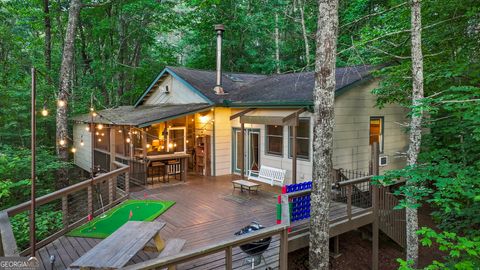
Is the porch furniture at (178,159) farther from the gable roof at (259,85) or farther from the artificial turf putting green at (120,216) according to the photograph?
the artificial turf putting green at (120,216)

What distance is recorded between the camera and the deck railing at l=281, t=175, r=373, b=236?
5.97m

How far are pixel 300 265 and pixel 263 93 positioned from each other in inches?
244

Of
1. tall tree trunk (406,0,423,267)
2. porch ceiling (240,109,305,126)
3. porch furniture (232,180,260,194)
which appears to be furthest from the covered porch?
tall tree trunk (406,0,423,267)

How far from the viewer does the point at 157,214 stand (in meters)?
7.24

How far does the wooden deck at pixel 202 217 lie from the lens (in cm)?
530

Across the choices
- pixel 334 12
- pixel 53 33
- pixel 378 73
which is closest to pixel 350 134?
pixel 378 73

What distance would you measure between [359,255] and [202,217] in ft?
13.6

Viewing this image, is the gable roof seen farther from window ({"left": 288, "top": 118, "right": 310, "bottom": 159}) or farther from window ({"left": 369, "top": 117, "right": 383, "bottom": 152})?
window ({"left": 369, "top": 117, "right": 383, "bottom": 152})

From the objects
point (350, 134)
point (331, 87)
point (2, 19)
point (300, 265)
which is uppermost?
point (2, 19)

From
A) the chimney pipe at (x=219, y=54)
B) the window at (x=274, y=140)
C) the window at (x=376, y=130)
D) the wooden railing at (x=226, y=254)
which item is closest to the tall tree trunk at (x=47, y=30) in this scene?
the chimney pipe at (x=219, y=54)

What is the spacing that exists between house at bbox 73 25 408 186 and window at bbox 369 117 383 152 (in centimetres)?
3

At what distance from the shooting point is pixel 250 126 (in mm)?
11469

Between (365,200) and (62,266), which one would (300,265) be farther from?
(62,266)

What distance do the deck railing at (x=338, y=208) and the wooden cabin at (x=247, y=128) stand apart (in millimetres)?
1441
